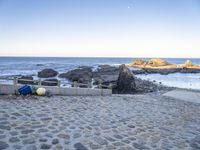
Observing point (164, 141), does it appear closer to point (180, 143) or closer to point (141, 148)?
point (180, 143)

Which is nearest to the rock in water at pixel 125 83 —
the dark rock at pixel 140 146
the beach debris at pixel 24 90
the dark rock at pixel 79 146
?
the beach debris at pixel 24 90

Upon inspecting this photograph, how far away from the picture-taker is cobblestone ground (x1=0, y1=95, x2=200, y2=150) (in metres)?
5.96

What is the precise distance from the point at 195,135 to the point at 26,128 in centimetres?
607

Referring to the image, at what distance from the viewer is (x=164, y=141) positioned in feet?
22.8

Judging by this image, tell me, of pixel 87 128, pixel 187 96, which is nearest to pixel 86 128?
pixel 87 128

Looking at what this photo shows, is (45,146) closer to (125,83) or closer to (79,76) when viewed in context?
(125,83)

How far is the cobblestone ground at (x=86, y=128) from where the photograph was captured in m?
5.96

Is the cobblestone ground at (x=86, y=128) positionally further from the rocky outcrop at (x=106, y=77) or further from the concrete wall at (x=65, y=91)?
the rocky outcrop at (x=106, y=77)

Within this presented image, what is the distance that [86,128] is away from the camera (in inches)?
291

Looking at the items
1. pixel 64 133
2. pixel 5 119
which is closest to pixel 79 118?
pixel 64 133

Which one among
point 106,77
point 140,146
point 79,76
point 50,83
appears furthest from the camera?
point 79,76

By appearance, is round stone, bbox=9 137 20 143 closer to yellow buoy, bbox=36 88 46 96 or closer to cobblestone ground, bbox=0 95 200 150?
cobblestone ground, bbox=0 95 200 150

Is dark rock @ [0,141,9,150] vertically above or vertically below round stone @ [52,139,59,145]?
above

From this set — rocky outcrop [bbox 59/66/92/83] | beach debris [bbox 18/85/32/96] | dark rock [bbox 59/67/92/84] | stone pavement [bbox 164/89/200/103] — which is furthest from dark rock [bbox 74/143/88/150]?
rocky outcrop [bbox 59/66/92/83]
